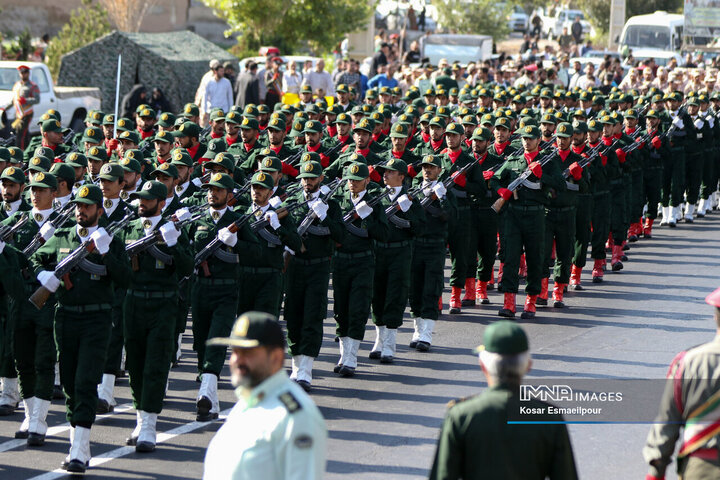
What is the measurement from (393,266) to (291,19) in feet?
83.6

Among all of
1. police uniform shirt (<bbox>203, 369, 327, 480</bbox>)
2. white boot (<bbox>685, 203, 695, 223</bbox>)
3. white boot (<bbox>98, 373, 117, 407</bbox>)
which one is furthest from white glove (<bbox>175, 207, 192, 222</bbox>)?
white boot (<bbox>685, 203, 695, 223</bbox>)

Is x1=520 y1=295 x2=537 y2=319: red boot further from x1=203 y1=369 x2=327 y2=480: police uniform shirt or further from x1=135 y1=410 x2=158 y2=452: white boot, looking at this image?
x1=203 y1=369 x2=327 y2=480: police uniform shirt

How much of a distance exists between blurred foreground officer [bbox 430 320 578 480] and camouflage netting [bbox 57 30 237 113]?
24.2m

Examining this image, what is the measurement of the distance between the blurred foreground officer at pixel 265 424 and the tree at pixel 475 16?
52.1 m

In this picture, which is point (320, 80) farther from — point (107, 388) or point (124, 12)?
point (124, 12)

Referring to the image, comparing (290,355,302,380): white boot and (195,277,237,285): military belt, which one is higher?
(195,277,237,285): military belt

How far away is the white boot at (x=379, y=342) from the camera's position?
12211mm

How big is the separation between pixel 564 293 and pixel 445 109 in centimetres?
426

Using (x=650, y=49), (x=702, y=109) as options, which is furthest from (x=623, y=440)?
(x=650, y=49)

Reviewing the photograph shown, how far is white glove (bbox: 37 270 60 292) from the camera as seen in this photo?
888 centimetres

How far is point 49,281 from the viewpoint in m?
8.88

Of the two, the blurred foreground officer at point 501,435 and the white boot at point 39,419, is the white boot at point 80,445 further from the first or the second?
the blurred foreground officer at point 501,435

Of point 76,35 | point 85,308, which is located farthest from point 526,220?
point 76,35

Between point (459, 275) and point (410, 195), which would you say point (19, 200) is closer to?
point (410, 195)
